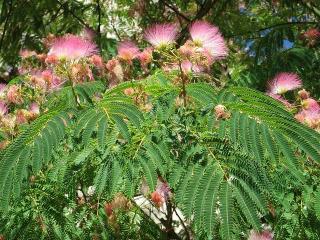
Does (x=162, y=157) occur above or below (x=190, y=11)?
below

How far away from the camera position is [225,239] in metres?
1.90

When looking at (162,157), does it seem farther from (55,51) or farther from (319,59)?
(319,59)

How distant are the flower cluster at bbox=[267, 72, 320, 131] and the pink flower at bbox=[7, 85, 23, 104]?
1500 millimetres

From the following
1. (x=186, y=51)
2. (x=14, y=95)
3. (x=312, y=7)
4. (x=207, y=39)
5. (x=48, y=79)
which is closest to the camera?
(x=186, y=51)

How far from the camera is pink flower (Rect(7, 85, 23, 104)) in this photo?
3391 mm

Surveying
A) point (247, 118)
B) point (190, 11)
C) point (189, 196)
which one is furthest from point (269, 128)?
point (190, 11)

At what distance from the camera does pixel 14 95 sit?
3391 millimetres

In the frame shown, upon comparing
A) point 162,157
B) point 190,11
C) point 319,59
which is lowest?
point 162,157

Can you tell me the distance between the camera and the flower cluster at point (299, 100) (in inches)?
117

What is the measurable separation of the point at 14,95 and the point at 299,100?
1697 millimetres

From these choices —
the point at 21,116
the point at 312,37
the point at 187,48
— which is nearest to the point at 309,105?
the point at 187,48

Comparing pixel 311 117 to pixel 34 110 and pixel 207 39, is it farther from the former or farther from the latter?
pixel 34 110

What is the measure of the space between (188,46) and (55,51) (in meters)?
0.63

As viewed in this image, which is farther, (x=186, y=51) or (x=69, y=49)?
(x=69, y=49)
